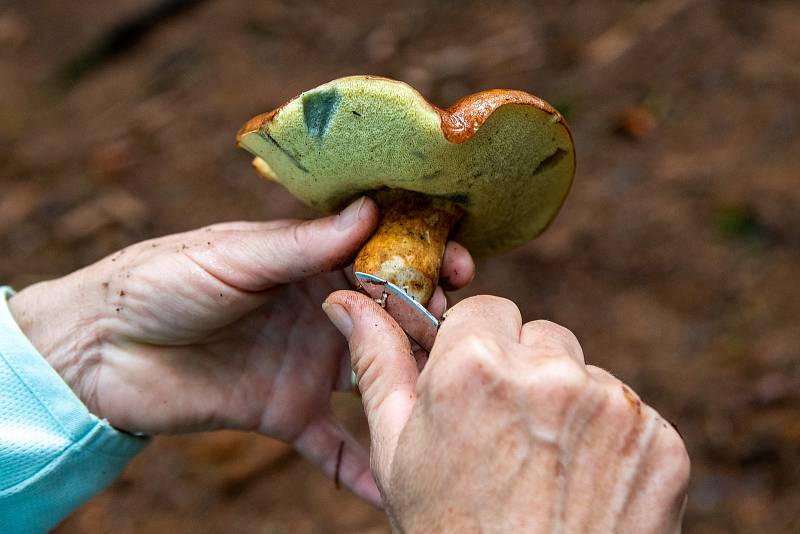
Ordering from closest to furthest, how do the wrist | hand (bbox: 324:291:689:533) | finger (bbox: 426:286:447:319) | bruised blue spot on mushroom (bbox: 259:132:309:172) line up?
hand (bbox: 324:291:689:533) → bruised blue spot on mushroom (bbox: 259:132:309:172) → finger (bbox: 426:286:447:319) → the wrist

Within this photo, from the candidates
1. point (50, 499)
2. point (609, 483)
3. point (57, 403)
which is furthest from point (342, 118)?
point (50, 499)

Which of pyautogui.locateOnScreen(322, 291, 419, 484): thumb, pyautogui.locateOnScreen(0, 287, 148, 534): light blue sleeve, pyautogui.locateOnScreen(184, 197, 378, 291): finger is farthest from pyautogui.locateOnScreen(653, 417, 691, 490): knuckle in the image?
pyautogui.locateOnScreen(0, 287, 148, 534): light blue sleeve

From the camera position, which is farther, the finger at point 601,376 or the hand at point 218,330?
the hand at point 218,330

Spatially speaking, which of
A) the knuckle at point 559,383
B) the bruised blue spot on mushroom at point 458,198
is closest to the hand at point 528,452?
the knuckle at point 559,383

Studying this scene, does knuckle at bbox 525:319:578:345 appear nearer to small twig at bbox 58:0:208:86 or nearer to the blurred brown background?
the blurred brown background

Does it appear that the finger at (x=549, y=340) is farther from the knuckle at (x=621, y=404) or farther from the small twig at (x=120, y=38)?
the small twig at (x=120, y=38)

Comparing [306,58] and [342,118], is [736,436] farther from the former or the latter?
[306,58]

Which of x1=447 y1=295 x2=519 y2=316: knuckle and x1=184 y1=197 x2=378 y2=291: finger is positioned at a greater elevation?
x1=184 y1=197 x2=378 y2=291: finger
